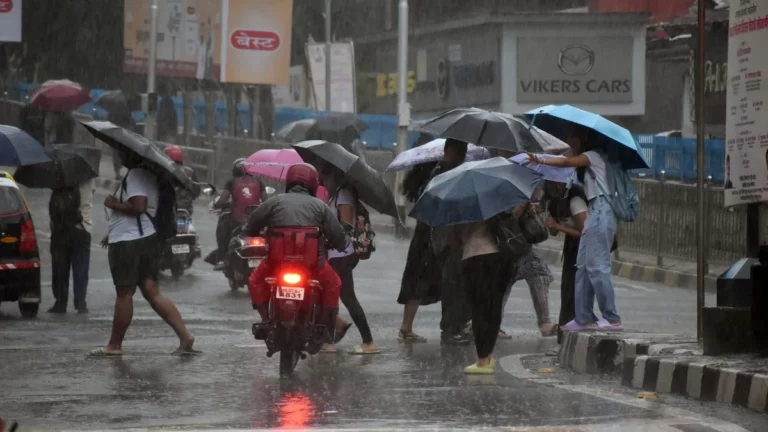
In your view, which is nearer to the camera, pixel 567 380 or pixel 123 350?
pixel 567 380

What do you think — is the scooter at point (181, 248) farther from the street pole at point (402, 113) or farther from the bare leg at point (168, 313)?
the street pole at point (402, 113)

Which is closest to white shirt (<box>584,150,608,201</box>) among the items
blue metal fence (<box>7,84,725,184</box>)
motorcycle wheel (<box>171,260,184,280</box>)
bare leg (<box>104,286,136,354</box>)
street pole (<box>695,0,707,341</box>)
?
street pole (<box>695,0,707,341</box>)

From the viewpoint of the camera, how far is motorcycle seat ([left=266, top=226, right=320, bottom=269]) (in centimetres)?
1052

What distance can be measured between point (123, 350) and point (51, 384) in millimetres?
2151

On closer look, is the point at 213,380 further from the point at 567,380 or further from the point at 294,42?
the point at 294,42

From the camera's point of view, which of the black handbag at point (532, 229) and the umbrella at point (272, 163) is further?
the umbrella at point (272, 163)

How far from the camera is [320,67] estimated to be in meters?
39.4

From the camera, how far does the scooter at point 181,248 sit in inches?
737

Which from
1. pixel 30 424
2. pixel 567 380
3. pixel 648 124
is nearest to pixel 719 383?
pixel 567 380

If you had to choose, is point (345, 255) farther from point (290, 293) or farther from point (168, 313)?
point (290, 293)

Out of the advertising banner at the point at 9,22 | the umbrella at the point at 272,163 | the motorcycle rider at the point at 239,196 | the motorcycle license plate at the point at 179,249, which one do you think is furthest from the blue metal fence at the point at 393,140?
the umbrella at the point at 272,163

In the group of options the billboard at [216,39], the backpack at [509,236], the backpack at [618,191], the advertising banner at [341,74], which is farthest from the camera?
the billboard at [216,39]

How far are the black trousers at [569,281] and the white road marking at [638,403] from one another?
2.54ft

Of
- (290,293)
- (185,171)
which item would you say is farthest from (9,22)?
(290,293)
